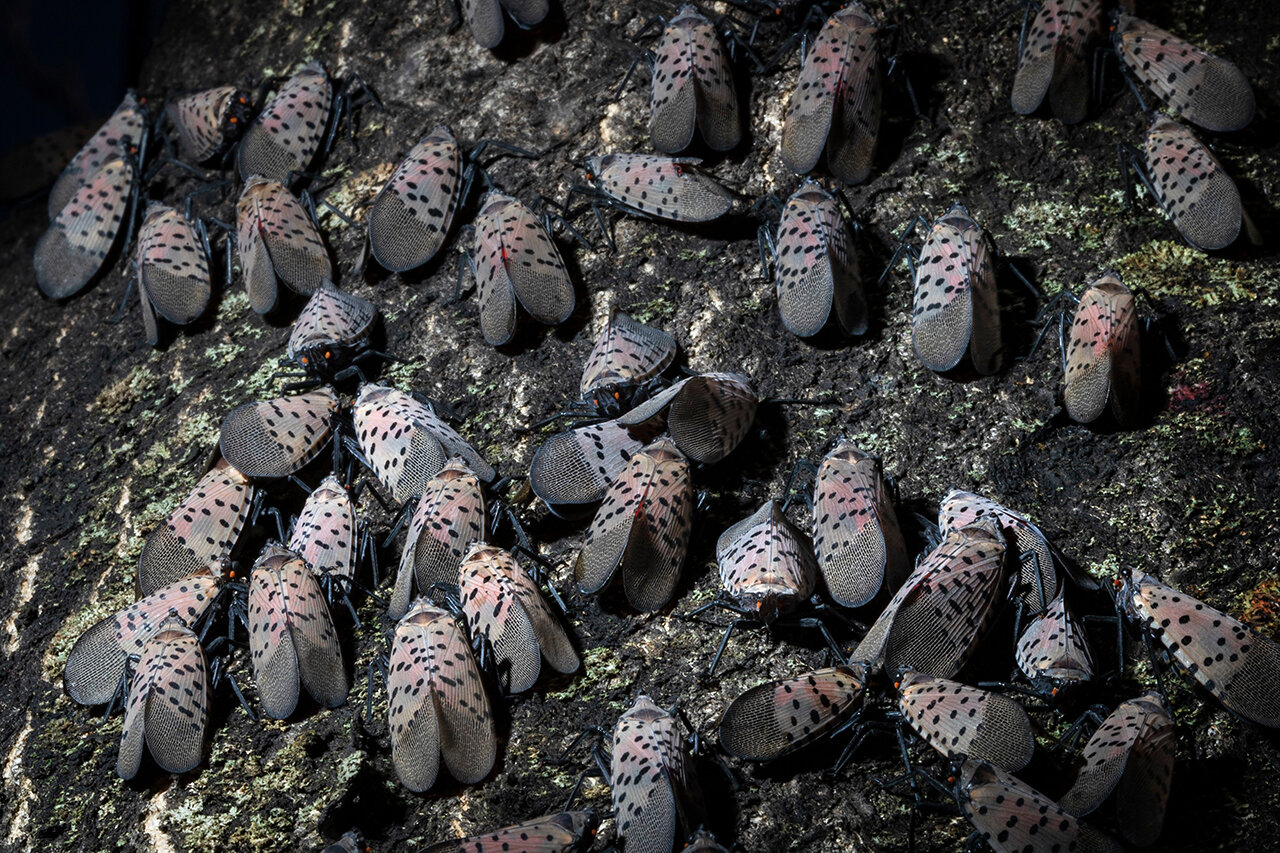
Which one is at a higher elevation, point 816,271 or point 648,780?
point 816,271

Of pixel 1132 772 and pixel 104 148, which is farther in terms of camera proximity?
pixel 104 148

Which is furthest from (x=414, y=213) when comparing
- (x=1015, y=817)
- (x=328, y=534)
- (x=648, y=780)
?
(x=1015, y=817)

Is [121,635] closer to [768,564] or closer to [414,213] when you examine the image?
[414,213]

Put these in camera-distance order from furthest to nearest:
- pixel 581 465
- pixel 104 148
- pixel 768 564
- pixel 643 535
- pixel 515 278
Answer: pixel 104 148 < pixel 515 278 < pixel 581 465 < pixel 643 535 < pixel 768 564

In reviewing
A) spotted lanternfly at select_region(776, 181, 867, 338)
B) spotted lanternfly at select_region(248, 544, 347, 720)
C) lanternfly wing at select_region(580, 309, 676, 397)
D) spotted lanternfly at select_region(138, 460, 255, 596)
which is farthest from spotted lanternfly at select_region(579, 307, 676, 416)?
spotted lanternfly at select_region(138, 460, 255, 596)

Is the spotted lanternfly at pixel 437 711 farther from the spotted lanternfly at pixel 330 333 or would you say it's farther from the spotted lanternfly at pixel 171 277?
the spotted lanternfly at pixel 171 277
